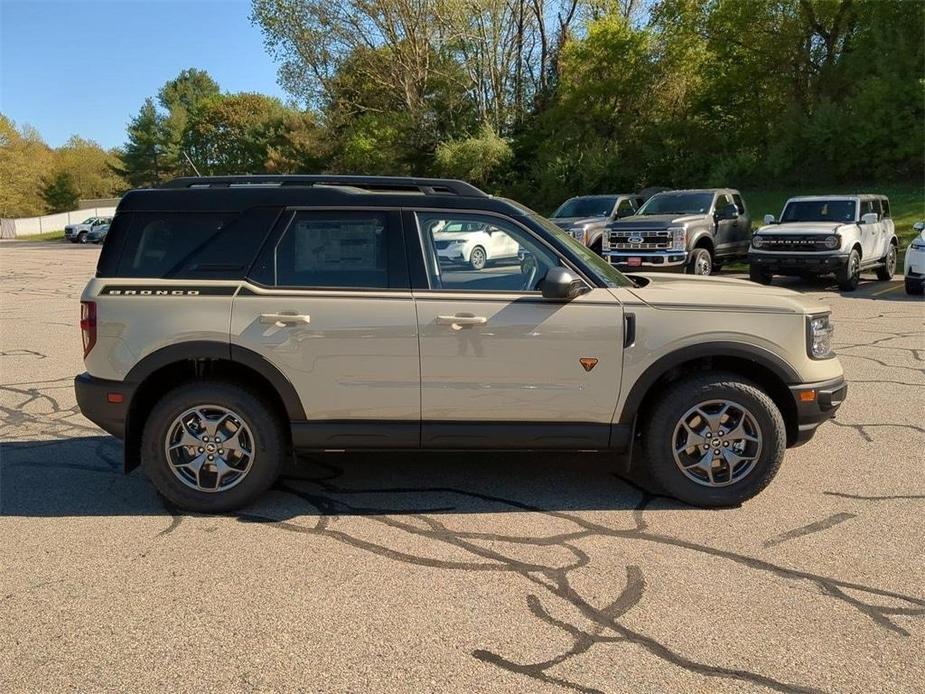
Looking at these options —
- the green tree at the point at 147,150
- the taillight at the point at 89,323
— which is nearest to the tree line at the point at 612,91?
the taillight at the point at 89,323

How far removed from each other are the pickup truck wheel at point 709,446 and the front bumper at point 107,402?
303 cm

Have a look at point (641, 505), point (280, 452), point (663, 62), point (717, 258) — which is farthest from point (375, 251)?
point (663, 62)

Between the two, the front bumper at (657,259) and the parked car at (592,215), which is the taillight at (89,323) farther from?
the parked car at (592,215)

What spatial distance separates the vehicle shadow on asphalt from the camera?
15.2 feet

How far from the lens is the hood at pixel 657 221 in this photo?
15.2 m

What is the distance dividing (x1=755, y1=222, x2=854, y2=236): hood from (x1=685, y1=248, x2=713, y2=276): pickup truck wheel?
1.11 meters

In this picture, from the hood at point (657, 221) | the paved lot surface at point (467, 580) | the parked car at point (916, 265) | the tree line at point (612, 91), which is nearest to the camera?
the paved lot surface at point (467, 580)

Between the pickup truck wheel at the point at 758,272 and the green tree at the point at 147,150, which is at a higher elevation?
the green tree at the point at 147,150

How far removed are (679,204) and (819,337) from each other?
12703mm

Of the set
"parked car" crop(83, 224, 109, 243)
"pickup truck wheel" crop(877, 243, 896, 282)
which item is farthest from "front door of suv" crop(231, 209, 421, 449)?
"parked car" crop(83, 224, 109, 243)

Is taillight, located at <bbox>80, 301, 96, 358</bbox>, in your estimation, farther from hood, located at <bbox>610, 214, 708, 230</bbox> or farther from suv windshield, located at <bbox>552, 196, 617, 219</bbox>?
suv windshield, located at <bbox>552, 196, 617, 219</bbox>

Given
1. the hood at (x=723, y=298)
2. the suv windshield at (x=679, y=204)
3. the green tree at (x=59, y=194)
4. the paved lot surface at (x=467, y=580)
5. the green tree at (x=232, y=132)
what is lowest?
the paved lot surface at (x=467, y=580)

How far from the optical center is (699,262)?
50.8 ft

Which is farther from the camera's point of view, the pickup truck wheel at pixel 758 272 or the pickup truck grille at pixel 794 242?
the pickup truck wheel at pixel 758 272
